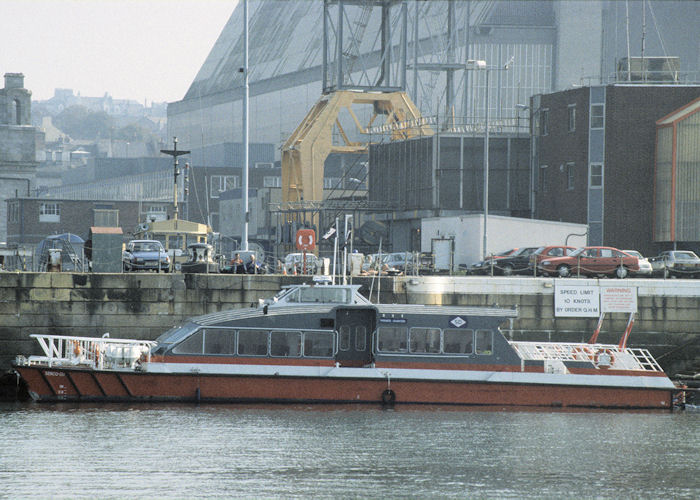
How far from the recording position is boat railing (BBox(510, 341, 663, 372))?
1345 inches

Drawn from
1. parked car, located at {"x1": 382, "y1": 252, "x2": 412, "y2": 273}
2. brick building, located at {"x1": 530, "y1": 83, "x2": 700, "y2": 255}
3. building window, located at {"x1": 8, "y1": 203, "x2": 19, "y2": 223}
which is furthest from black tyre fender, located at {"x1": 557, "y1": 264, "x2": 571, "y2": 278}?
building window, located at {"x1": 8, "y1": 203, "x2": 19, "y2": 223}

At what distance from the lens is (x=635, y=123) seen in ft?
198

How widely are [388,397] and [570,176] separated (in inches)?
1257

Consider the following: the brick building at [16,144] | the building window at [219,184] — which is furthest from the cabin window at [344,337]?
the brick building at [16,144]

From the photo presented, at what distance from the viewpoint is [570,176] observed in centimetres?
6234

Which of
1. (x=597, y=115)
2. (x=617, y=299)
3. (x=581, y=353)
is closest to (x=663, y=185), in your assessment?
(x=597, y=115)

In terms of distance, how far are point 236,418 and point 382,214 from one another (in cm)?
4010

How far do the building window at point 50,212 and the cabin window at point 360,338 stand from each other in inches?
2392

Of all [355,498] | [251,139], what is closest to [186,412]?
[355,498]

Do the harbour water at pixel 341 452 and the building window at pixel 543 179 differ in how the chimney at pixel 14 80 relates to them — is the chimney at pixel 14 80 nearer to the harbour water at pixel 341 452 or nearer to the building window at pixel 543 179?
the building window at pixel 543 179

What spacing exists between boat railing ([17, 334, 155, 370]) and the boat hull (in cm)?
39

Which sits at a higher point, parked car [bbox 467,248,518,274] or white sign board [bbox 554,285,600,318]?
parked car [bbox 467,248,518,274]

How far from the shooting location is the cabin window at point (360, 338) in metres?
33.3

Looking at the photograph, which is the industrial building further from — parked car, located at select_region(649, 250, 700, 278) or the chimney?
the chimney
